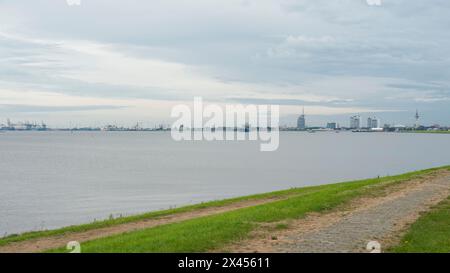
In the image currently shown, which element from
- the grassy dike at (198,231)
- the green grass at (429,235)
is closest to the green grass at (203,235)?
the grassy dike at (198,231)

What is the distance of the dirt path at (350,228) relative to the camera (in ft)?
41.8

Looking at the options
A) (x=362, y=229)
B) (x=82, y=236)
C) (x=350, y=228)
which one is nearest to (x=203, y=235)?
(x=350, y=228)

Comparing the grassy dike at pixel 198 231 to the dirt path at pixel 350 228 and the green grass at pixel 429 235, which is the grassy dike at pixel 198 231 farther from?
the green grass at pixel 429 235

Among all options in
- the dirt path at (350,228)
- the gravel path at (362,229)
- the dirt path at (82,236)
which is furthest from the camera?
the dirt path at (82,236)

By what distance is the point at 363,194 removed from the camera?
23344mm

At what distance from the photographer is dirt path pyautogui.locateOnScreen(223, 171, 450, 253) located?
12.7m

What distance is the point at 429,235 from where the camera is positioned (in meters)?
14.0

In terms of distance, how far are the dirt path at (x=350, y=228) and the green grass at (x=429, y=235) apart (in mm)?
310

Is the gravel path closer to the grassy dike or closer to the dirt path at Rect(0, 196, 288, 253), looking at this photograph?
the grassy dike

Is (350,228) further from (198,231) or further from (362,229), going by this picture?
(198,231)

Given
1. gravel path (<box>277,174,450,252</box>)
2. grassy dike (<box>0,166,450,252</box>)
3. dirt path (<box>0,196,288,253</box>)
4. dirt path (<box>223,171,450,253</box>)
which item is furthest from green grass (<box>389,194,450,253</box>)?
dirt path (<box>0,196,288,253</box>)

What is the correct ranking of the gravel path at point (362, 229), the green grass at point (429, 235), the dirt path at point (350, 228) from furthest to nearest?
the dirt path at point (350, 228) < the gravel path at point (362, 229) < the green grass at point (429, 235)

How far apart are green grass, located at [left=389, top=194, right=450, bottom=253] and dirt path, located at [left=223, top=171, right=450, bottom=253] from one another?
1.02ft
